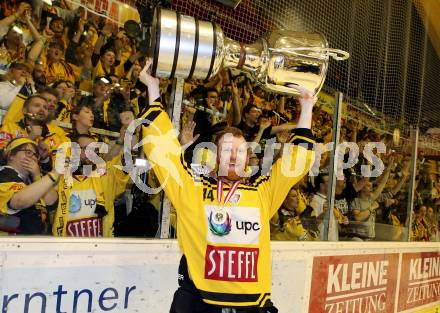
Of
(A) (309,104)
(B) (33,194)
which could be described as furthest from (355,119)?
(B) (33,194)

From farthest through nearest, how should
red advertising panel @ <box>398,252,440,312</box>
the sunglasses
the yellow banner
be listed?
the yellow banner < red advertising panel @ <box>398,252,440,312</box> < the sunglasses

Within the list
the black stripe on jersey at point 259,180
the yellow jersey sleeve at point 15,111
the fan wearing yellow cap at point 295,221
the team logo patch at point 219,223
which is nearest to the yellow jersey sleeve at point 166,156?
the team logo patch at point 219,223

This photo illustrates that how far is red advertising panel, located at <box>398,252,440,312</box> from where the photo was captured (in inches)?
141

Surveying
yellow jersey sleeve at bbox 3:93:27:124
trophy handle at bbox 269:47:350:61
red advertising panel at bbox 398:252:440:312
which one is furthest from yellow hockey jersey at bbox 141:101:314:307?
red advertising panel at bbox 398:252:440:312

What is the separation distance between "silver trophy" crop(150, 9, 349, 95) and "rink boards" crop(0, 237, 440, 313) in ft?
2.67

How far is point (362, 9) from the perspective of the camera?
3.39 m

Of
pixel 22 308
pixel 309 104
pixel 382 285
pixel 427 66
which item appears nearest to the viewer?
pixel 22 308

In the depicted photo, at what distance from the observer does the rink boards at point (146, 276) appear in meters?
1.80

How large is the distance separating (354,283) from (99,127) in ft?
6.19

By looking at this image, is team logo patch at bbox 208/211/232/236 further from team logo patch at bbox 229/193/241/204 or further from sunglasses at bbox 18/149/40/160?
sunglasses at bbox 18/149/40/160

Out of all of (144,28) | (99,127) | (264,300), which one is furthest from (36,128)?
(264,300)

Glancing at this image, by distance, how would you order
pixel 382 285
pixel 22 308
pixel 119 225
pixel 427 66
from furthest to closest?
pixel 427 66 < pixel 382 285 < pixel 119 225 < pixel 22 308

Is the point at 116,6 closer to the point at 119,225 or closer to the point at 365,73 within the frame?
the point at 119,225

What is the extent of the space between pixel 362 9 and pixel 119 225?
2.34 m
